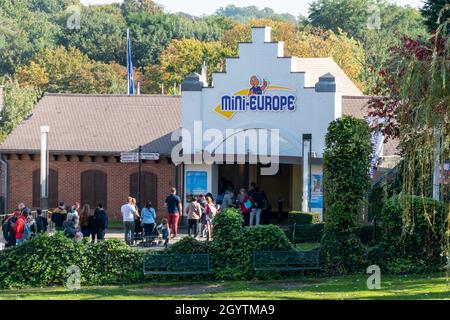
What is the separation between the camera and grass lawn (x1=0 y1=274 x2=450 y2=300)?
949 inches

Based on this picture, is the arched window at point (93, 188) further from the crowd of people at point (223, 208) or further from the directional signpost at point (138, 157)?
the crowd of people at point (223, 208)

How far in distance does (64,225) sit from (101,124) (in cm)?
1564

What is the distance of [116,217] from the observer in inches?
1797

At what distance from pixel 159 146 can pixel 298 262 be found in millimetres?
18389

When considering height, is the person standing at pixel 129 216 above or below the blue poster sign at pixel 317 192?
below

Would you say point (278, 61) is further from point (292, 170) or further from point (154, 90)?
point (154, 90)

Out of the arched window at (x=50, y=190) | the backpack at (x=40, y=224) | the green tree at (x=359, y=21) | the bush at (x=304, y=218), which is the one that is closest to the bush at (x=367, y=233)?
the bush at (x=304, y=218)

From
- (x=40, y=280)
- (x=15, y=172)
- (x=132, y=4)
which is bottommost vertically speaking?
(x=40, y=280)

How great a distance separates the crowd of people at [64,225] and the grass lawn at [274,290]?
3963 mm

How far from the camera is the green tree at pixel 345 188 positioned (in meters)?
28.0

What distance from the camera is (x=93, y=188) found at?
4609 cm

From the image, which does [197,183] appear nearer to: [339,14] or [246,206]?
[246,206]
